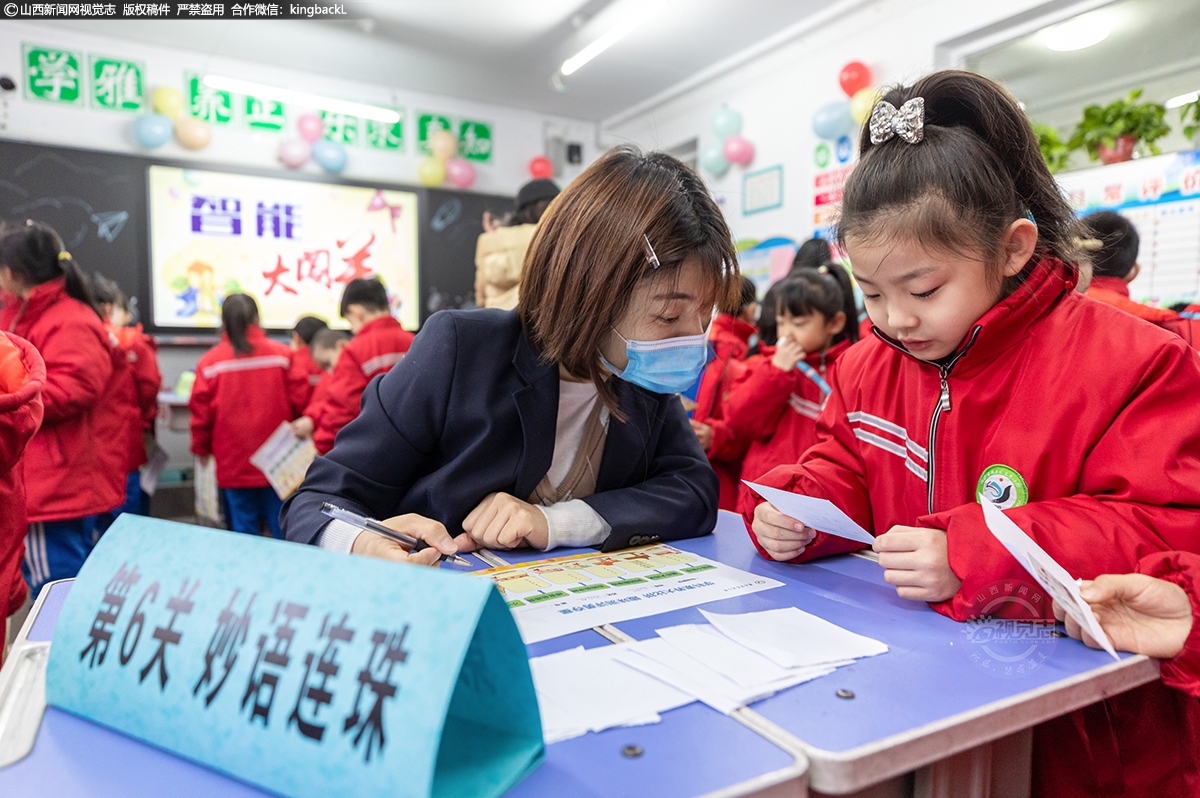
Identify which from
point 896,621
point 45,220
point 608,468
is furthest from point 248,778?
point 45,220

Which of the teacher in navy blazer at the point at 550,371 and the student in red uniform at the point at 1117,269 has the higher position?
the student in red uniform at the point at 1117,269

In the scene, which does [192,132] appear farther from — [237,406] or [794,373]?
[794,373]

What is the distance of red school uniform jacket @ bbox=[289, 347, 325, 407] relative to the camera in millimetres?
3924

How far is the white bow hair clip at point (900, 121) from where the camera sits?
1.00 m

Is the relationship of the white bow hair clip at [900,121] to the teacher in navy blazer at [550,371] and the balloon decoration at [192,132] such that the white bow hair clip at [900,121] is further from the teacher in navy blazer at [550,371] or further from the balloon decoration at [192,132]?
the balloon decoration at [192,132]

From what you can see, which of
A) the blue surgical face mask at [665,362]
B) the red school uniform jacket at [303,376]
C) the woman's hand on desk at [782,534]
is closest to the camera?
the woman's hand on desk at [782,534]

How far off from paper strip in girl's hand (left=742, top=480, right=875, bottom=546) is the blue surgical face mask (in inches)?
11.7

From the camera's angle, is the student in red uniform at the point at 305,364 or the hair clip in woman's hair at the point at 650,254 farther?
the student in red uniform at the point at 305,364

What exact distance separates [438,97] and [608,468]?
226 inches

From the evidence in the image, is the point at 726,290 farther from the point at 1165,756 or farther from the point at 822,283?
the point at 822,283

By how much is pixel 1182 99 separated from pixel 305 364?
4640 mm

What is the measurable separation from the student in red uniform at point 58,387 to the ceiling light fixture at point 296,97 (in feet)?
9.52

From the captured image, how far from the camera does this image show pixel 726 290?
1.27 metres

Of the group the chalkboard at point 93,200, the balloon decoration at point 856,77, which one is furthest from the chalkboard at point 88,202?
the balloon decoration at point 856,77
